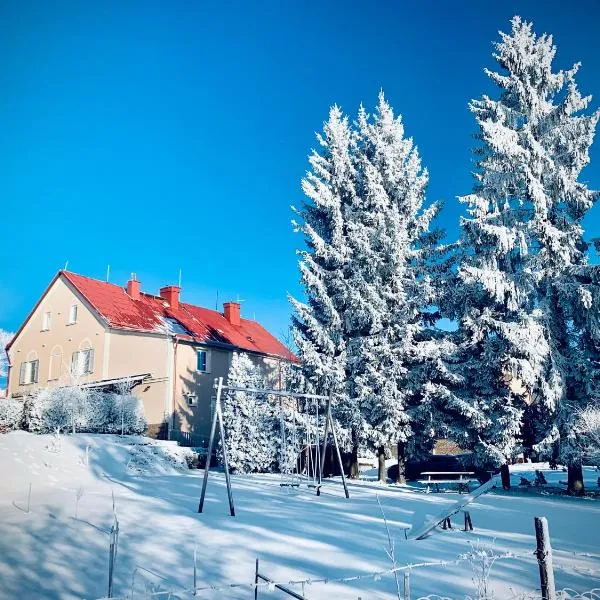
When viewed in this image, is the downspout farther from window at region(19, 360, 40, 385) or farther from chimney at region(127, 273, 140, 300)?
window at region(19, 360, 40, 385)

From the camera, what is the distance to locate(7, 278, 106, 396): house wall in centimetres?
2927

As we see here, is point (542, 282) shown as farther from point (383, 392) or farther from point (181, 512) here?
point (181, 512)

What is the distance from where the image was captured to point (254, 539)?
895 centimetres

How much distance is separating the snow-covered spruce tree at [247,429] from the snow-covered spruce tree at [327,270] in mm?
3141

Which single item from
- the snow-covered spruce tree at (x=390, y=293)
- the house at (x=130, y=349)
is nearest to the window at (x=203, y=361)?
the house at (x=130, y=349)

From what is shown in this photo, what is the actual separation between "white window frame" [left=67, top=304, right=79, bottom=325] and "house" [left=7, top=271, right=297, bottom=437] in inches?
2.4

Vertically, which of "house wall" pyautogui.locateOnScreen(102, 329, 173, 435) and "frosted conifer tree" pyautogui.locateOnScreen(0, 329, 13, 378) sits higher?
"frosted conifer tree" pyautogui.locateOnScreen(0, 329, 13, 378)

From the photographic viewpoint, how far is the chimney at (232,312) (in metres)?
39.6

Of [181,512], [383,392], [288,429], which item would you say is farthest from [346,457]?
[181,512]

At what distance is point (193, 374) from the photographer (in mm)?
30438

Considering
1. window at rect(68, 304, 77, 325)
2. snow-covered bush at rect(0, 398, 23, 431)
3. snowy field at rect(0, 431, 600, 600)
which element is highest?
window at rect(68, 304, 77, 325)

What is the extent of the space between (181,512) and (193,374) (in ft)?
64.3

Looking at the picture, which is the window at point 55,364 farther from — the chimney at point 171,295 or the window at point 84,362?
the chimney at point 171,295

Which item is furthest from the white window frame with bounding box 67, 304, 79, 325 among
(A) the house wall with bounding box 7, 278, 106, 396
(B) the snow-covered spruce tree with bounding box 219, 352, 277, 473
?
(B) the snow-covered spruce tree with bounding box 219, 352, 277, 473
